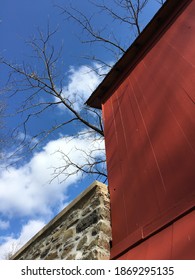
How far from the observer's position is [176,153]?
3107mm

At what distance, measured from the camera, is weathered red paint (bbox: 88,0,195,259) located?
8.97 feet

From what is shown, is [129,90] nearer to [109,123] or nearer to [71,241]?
[109,123]

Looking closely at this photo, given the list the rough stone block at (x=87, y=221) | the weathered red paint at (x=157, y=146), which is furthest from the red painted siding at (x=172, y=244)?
the rough stone block at (x=87, y=221)

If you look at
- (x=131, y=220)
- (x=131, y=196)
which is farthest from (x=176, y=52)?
(x=131, y=220)

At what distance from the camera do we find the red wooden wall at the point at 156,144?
2906mm

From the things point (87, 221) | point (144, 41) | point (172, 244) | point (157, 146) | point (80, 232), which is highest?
point (144, 41)

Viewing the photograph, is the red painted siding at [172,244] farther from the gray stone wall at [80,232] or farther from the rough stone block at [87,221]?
the rough stone block at [87,221]

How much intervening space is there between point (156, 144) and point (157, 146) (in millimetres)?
38

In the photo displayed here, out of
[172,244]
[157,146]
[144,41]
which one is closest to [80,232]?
[157,146]

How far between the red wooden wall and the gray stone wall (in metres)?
0.16

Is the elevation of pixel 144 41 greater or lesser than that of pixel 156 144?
greater

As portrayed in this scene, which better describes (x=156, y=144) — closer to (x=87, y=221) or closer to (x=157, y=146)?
(x=157, y=146)

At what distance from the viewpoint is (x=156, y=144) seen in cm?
348

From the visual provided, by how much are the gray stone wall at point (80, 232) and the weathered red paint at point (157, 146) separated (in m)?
0.16
